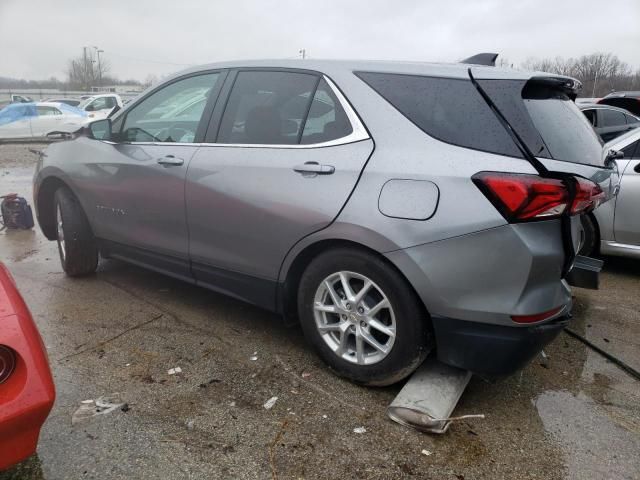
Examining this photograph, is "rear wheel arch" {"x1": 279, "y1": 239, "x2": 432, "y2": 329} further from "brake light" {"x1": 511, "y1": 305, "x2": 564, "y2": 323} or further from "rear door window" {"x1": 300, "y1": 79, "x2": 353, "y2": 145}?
"rear door window" {"x1": 300, "y1": 79, "x2": 353, "y2": 145}

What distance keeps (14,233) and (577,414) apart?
20.4 ft

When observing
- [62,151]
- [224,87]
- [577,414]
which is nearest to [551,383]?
[577,414]

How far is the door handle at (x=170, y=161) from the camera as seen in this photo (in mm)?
3357

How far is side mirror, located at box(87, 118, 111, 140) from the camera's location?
158 inches

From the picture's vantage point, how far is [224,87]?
3.36 m

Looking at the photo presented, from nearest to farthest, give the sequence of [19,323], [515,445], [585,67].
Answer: [19,323]
[515,445]
[585,67]

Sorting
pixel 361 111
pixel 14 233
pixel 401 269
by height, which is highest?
pixel 361 111

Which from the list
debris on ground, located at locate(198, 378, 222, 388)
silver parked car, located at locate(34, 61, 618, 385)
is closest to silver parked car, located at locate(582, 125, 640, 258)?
silver parked car, located at locate(34, 61, 618, 385)

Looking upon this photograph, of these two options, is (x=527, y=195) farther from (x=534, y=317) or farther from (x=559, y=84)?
(x=559, y=84)

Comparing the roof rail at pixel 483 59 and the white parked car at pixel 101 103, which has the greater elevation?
the roof rail at pixel 483 59

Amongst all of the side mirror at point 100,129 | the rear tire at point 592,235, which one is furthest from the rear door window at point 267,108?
the rear tire at point 592,235

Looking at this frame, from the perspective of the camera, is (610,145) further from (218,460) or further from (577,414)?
(218,460)

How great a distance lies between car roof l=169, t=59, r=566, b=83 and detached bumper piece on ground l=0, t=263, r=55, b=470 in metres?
2.03

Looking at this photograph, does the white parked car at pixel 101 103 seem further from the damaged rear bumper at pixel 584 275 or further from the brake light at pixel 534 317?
the brake light at pixel 534 317
